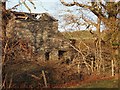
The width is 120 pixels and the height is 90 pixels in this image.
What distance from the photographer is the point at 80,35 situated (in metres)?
36.1

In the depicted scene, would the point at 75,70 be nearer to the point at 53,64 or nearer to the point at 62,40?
the point at 53,64

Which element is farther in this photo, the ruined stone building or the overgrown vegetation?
the ruined stone building

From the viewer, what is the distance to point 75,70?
29922mm

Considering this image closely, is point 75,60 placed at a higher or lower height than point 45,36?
lower

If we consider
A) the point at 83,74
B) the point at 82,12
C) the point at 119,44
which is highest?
the point at 82,12

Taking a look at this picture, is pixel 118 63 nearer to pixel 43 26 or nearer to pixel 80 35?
pixel 80 35

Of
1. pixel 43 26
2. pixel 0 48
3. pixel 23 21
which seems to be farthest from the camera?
pixel 43 26

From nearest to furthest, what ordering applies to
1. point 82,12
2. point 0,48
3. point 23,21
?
point 0,48 → point 82,12 → point 23,21

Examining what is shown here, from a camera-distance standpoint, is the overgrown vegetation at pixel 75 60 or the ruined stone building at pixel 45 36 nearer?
the overgrown vegetation at pixel 75 60

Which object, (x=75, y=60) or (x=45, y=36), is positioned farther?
(x=45, y=36)

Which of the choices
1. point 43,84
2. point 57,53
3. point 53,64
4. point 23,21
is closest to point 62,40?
point 57,53

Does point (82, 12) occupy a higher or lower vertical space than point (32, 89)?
higher

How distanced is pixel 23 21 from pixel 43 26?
→ 3.61 meters

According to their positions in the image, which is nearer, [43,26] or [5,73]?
[5,73]
